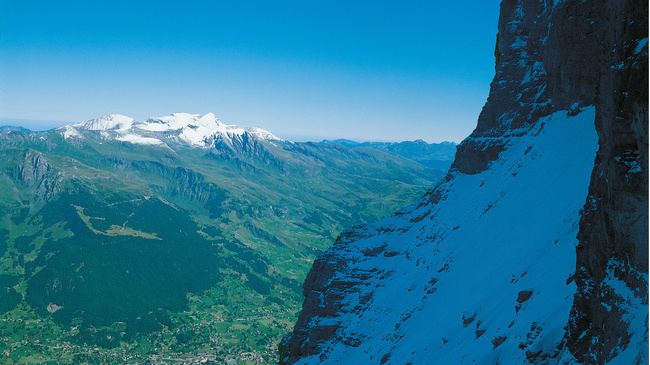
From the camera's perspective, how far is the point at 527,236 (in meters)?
56.4

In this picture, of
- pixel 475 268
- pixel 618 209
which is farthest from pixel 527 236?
pixel 618 209

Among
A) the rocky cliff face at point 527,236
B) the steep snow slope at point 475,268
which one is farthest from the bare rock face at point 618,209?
the steep snow slope at point 475,268

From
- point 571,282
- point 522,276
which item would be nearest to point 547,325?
point 571,282

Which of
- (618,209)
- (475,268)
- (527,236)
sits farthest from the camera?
(475,268)

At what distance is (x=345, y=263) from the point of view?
3388 inches

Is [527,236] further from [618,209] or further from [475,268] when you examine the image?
[618,209]

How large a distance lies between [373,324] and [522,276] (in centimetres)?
2648

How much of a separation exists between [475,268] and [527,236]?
8.93m

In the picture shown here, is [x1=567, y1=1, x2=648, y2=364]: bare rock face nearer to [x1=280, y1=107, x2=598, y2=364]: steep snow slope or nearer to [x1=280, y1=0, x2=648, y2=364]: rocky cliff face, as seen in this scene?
[x1=280, y1=0, x2=648, y2=364]: rocky cliff face

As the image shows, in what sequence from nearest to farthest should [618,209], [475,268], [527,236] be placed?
[618,209] → [527,236] → [475,268]

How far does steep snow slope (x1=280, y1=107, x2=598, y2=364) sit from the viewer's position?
41.7 meters

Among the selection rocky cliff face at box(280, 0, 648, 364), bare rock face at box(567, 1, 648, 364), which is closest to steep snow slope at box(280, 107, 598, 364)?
rocky cliff face at box(280, 0, 648, 364)

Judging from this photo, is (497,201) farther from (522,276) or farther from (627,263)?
(627,263)

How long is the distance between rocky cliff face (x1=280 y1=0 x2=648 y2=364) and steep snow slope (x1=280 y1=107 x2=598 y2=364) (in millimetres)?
247
